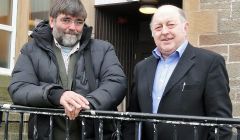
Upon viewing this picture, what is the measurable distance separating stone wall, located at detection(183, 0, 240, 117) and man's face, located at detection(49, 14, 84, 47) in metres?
2.73

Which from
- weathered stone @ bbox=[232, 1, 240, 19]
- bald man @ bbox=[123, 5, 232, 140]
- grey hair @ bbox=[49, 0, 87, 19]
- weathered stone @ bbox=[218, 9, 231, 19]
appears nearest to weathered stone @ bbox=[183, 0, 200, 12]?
weathered stone @ bbox=[218, 9, 231, 19]

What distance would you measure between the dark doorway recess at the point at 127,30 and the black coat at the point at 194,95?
3.74 m

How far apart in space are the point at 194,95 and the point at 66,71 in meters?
0.83

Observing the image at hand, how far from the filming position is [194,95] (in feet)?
10.7

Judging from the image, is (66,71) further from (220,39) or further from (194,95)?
(220,39)

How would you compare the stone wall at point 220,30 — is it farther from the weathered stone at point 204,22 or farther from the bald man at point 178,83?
the bald man at point 178,83

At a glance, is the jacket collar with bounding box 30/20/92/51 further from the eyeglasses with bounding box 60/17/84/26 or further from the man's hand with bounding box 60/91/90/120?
the man's hand with bounding box 60/91/90/120

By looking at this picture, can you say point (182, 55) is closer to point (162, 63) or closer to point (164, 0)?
point (162, 63)

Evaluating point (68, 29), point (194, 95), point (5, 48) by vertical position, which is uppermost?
point (68, 29)

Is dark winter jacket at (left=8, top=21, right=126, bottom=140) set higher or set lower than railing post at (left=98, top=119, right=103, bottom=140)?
higher

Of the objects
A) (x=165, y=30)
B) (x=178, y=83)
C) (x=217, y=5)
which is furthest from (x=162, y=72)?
(x=217, y=5)

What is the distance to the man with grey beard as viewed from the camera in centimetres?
328

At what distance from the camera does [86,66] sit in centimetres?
342

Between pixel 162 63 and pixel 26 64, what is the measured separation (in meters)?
0.88
